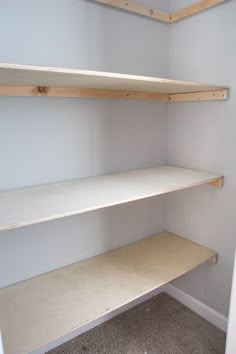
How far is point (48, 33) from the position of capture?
4.06ft

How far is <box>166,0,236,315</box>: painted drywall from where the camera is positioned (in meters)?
1.46

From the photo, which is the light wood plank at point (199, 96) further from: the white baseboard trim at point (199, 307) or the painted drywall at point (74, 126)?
the white baseboard trim at point (199, 307)

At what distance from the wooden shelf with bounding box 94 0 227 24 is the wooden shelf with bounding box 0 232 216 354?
1.47 metres

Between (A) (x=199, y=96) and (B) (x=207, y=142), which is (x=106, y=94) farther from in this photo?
(B) (x=207, y=142)

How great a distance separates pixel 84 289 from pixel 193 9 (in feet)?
5.64

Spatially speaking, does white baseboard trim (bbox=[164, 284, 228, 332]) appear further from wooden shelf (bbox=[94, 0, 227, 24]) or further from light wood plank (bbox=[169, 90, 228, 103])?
wooden shelf (bbox=[94, 0, 227, 24])

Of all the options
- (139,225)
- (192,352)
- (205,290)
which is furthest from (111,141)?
(192,352)

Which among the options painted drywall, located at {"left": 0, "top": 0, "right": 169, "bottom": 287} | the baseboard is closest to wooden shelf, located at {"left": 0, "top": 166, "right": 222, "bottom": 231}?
painted drywall, located at {"left": 0, "top": 0, "right": 169, "bottom": 287}

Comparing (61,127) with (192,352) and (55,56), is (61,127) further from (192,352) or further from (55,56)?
(192,352)

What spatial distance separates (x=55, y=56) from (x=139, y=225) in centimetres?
117

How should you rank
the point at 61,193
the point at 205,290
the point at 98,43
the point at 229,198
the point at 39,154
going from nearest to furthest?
the point at 61,193 < the point at 39,154 < the point at 98,43 < the point at 229,198 < the point at 205,290

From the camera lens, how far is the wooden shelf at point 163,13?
1.42 metres

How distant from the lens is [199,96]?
1580mm

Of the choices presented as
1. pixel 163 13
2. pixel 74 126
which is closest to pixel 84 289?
pixel 74 126
